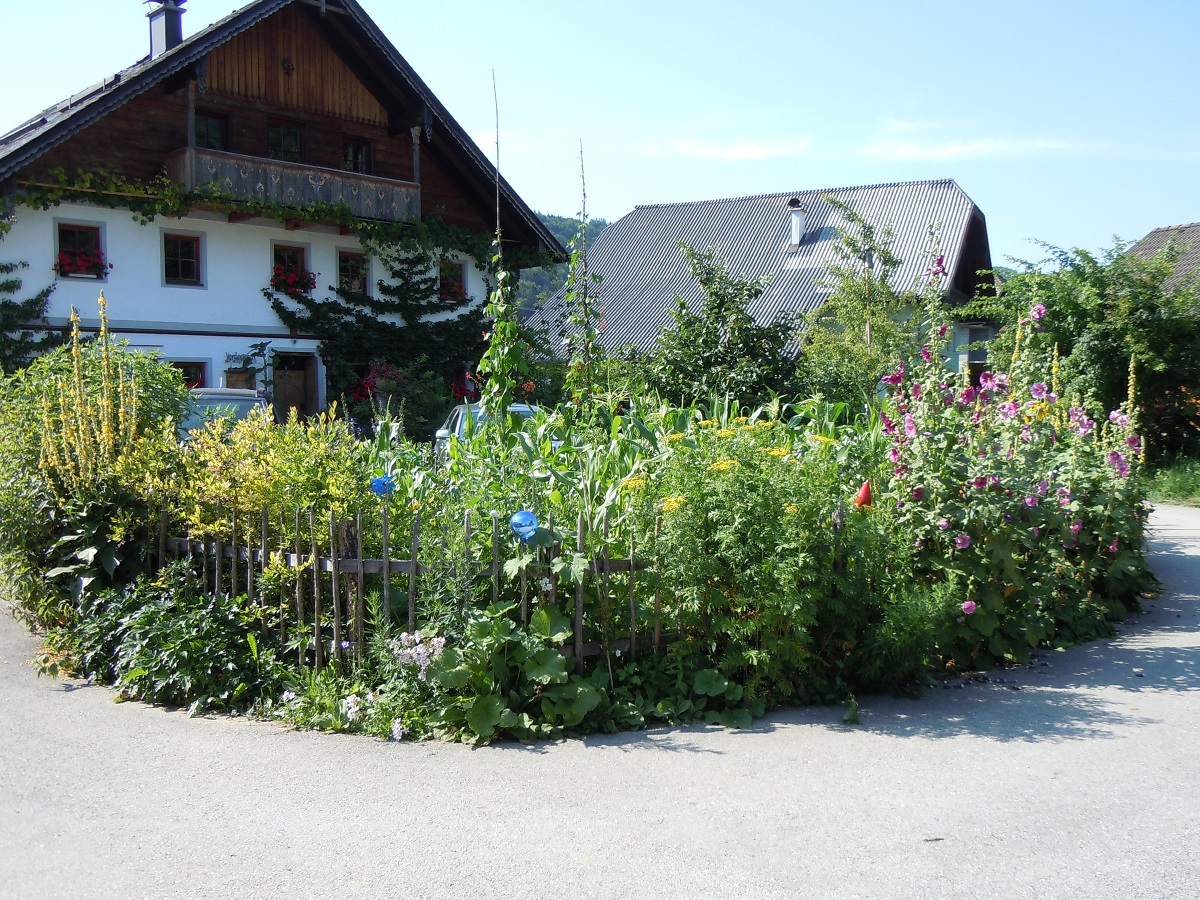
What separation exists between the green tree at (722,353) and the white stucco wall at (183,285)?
10.9m

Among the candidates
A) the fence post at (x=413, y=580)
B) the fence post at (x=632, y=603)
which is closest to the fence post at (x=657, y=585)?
the fence post at (x=632, y=603)

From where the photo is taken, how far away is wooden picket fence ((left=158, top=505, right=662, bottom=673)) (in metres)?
5.40

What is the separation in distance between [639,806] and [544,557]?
A: 1628 mm

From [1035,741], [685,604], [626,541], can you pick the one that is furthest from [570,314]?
[1035,741]

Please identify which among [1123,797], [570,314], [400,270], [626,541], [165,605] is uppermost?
[400,270]

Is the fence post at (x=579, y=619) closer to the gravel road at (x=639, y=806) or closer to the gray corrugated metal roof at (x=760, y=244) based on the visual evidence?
the gravel road at (x=639, y=806)

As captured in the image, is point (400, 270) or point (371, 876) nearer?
point (371, 876)

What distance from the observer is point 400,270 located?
2262 cm

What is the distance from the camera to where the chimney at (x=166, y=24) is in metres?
22.5

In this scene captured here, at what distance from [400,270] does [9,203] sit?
7.93 metres

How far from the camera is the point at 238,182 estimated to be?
19203 millimetres

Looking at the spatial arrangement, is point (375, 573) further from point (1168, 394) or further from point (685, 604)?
point (1168, 394)

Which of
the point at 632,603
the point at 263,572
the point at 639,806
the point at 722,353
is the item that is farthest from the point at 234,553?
the point at 722,353

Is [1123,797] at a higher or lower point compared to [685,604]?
lower
